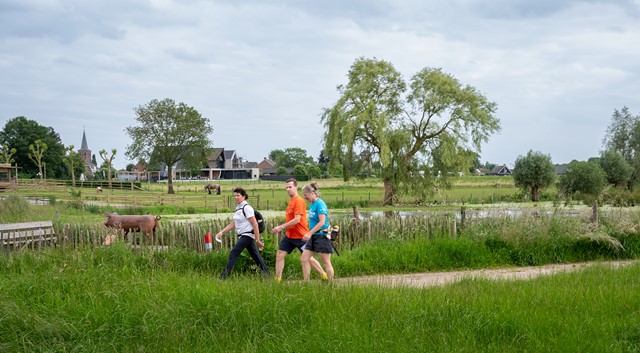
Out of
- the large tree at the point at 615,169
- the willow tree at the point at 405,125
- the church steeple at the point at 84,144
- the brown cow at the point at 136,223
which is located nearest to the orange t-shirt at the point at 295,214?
the brown cow at the point at 136,223

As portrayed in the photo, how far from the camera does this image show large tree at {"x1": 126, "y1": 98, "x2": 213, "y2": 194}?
76.8 meters

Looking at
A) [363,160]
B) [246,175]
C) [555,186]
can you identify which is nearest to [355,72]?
[363,160]

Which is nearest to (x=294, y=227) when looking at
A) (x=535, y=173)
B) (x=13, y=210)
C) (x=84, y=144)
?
(x=13, y=210)

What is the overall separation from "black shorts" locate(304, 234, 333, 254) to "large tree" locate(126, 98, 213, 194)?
224 ft

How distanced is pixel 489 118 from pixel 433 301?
4072 cm

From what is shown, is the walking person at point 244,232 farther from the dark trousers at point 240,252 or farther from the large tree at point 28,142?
the large tree at point 28,142

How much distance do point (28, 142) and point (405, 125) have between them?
63.5 m

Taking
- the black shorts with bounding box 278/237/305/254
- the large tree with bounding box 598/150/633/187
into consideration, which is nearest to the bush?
the black shorts with bounding box 278/237/305/254

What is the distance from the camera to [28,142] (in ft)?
288

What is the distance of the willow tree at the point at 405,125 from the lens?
4600 cm

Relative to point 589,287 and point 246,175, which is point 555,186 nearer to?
point 589,287

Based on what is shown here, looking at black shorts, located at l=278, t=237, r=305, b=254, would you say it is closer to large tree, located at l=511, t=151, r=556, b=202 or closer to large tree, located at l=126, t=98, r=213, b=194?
large tree, located at l=511, t=151, r=556, b=202

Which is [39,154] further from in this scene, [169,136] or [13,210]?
[13,210]

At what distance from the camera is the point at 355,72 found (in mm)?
47438
